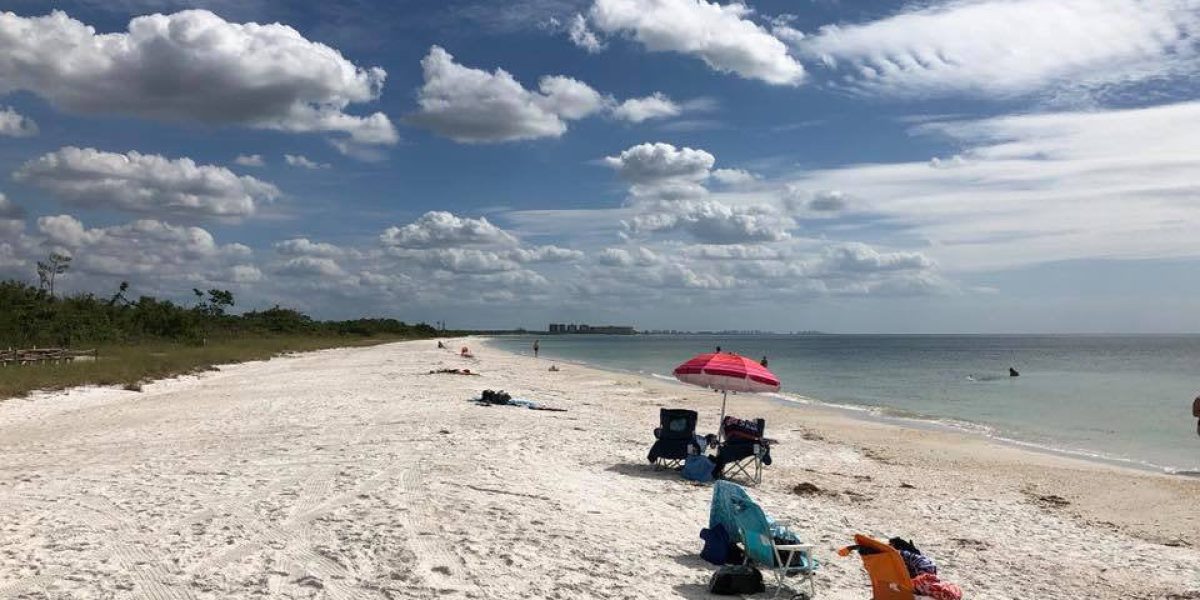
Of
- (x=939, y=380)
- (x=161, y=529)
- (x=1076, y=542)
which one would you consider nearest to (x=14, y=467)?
(x=161, y=529)

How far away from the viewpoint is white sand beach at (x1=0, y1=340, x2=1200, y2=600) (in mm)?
5969

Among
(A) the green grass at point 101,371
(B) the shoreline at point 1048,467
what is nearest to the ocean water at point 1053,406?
(B) the shoreline at point 1048,467

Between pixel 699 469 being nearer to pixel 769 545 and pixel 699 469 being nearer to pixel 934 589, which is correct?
pixel 769 545

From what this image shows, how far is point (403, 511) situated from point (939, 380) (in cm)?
4236

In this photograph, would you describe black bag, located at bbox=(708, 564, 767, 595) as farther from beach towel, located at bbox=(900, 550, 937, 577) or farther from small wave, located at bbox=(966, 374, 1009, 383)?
small wave, located at bbox=(966, 374, 1009, 383)

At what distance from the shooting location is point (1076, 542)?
28.4ft

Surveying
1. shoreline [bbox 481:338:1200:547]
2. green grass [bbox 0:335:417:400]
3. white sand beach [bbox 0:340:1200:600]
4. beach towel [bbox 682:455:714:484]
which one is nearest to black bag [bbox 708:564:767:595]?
white sand beach [bbox 0:340:1200:600]

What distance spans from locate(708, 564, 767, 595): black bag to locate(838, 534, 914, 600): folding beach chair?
75 centimetres

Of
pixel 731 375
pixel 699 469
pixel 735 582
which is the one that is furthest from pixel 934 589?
pixel 731 375

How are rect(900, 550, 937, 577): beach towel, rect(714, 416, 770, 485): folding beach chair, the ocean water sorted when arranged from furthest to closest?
the ocean water
rect(714, 416, 770, 485): folding beach chair
rect(900, 550, 937, 577): beach towel

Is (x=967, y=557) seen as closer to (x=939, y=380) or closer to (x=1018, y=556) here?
(x=1018, y=556)

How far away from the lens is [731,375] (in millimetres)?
11070

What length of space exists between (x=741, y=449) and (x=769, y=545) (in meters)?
4.42

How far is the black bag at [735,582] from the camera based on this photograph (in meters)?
5.96
